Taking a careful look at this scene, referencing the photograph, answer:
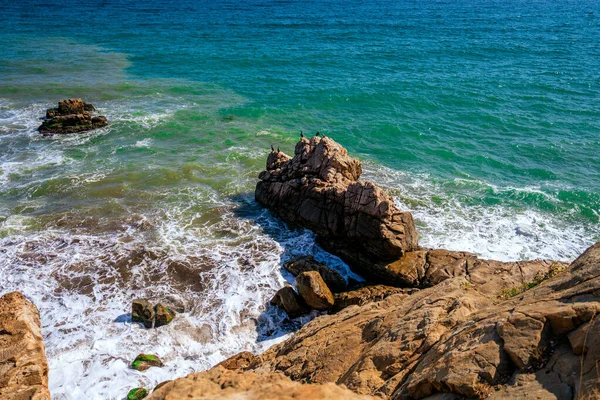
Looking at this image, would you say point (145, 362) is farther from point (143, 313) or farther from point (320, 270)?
point (320, 270)

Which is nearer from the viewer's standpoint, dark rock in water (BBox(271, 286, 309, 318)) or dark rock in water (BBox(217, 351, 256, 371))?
dark rock in water (BBox(217, 351, 256, 371))

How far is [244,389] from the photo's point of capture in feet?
31.9

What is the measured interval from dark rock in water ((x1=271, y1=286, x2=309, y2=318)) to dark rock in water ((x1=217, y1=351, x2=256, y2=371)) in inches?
142

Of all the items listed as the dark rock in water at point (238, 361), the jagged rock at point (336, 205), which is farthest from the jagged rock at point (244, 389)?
the jagged rock at point (336, 205)

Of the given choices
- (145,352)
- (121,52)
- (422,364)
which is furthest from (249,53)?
(422,364)

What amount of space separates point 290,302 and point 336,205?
6.92 meters

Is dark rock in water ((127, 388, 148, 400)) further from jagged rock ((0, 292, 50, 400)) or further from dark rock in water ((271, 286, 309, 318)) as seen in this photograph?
dark rock in water ((271, 286, 309, 318))

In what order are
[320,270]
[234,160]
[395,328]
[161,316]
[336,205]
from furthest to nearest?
1. [234,160]
2. [336,205]
3. [320,270]
4. [161,316]
5. [395,328]

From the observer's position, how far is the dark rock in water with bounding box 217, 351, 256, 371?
17.4 meters

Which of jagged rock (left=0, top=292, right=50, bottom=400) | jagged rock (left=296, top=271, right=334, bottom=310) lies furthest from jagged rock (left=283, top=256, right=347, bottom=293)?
jagged rock (left=0, top=292, right=50, bottom=400)

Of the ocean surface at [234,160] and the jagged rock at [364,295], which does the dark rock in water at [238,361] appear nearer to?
the ocean surface at [234,160]

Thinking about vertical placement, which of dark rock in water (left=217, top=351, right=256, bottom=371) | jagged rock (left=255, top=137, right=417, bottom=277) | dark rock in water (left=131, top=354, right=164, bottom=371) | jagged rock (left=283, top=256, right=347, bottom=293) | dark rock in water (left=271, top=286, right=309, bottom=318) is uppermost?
jagged rock (left=255, top=137, right=417, bottom=277)

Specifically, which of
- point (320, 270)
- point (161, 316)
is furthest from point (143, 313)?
point (320, 270)

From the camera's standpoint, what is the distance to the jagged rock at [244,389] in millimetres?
8891
